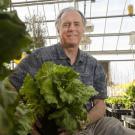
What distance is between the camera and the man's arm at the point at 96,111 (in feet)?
7.79

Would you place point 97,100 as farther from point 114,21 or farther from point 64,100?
point 114,21

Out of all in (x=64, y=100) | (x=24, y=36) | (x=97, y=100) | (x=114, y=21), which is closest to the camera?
(x=24, y=36)

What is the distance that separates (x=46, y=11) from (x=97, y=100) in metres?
13.3

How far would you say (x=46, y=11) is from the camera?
15594mm

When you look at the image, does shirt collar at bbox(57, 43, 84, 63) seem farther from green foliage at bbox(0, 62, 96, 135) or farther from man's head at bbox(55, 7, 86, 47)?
green foliage at bbox(0, 62, 96, 135)

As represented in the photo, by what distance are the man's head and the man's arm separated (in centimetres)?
47

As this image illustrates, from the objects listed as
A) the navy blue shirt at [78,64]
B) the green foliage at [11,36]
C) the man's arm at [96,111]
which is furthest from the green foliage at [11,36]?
the navy blue shirt at [78,64]

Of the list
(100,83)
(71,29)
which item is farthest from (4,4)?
(100,83)

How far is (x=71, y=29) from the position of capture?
2.64 meters

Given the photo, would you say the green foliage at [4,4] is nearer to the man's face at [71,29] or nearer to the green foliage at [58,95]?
the green foliage at [58,95]

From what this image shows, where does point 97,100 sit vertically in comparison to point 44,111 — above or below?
below

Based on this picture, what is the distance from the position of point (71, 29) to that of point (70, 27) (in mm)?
24

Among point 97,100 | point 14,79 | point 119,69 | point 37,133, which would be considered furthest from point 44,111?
point 119,69

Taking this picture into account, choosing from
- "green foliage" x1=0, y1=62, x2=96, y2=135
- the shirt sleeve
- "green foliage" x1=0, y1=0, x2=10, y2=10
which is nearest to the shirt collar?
the shirt sleeve
